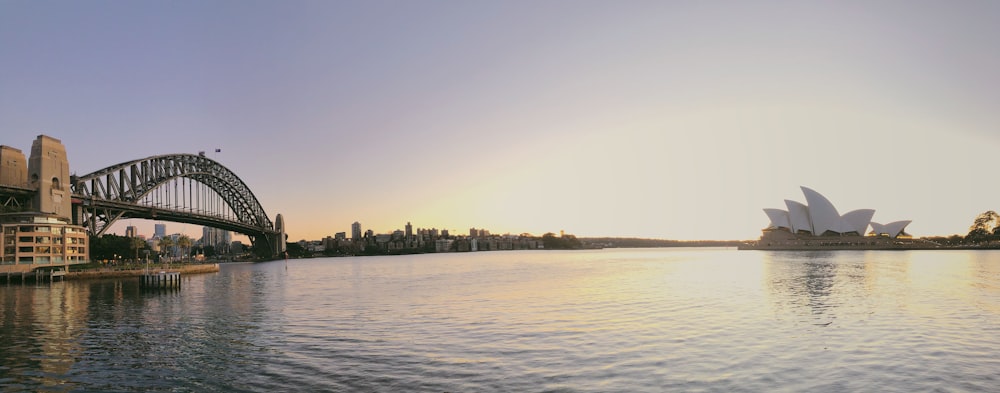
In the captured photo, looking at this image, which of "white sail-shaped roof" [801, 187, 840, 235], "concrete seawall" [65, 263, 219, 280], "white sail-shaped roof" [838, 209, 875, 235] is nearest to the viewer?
"concrete seawall" [65, 263, 219, 280]

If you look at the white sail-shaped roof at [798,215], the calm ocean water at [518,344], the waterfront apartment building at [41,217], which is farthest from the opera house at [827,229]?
the waterfront apartment building at [41,217]

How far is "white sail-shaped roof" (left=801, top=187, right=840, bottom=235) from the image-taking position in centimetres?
16500

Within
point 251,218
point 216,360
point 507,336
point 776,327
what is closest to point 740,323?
point 776,327

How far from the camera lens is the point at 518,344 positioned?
22562 mm

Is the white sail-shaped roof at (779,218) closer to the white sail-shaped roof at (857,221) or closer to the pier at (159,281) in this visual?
the white sail-shaped roof at (857,221)

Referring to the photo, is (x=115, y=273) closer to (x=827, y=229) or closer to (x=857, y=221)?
(x=827, y=229)

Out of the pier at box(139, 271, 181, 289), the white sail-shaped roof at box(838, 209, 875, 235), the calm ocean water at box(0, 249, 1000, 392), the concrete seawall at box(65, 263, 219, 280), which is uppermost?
the white sail-shaped roof at box(838, 209, 875, 235)

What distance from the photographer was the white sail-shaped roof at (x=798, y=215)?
175250mm

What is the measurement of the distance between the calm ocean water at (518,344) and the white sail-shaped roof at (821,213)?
135 meters

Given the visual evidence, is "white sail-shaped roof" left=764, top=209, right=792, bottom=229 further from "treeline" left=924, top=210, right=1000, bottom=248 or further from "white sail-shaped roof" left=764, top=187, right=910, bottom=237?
"treeline" left=924, top=210, right=1000, bottom=248

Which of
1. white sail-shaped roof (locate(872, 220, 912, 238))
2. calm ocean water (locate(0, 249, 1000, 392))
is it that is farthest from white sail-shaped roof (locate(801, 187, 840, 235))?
calm ocean water (locate(0, 249, 1000, 392))

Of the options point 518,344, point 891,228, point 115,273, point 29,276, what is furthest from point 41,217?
point 891,228

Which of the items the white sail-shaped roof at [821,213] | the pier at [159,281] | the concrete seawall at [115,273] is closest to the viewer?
the pier at [159,281]

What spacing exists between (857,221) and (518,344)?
185188 millimetres
